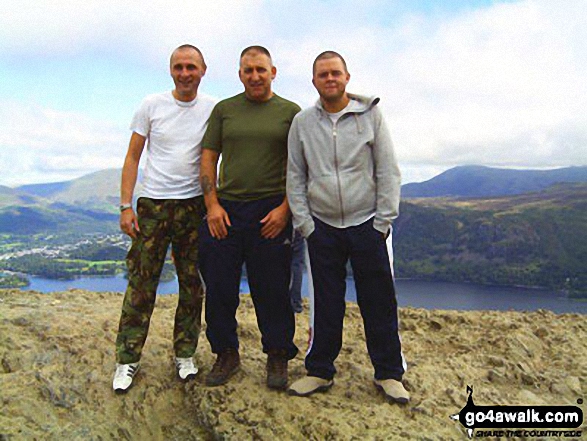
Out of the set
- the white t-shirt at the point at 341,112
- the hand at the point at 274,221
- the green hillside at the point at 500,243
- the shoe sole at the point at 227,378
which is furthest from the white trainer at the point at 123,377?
the green hillside at the point at 500,243

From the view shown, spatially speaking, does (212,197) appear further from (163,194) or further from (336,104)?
(336,104)

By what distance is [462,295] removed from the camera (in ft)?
318

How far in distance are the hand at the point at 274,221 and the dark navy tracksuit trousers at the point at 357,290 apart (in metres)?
0.33

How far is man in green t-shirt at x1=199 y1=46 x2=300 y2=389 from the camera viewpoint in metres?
4.48

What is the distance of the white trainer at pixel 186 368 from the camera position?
5.25 meters

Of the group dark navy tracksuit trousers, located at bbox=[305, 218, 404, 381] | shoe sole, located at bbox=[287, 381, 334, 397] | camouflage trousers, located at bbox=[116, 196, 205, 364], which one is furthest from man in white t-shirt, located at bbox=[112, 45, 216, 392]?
shoe sole, located at bbox=[287, 381, 334, 397]

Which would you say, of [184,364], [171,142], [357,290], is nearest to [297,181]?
[357,290]

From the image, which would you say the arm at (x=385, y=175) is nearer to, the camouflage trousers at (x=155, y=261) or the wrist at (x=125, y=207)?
the camouflage trousers at (x=155, y=261)

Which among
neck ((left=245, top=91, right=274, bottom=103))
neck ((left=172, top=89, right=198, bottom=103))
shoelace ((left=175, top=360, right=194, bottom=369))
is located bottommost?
shoelace ((left=175, top=360, right=194, bottom=369))

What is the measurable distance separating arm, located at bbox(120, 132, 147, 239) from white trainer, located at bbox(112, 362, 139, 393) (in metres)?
1.53

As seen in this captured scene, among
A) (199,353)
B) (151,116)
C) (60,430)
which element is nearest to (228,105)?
(151,116)

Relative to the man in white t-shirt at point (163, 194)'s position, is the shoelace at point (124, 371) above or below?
below

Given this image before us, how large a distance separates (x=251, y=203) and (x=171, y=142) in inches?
42.6

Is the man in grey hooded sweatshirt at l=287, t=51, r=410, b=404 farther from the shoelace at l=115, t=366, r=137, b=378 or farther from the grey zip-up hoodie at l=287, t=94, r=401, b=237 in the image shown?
the shoelace at l=115, t=366, r=137, b=378
